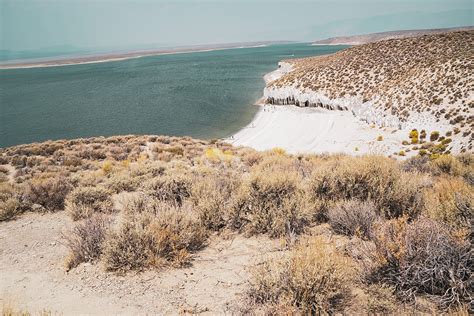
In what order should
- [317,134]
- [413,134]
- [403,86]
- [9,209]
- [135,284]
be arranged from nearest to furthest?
1. [135,284]
2. [9,209]
3. [413,134]
4. [317,134]
5. [403,86]

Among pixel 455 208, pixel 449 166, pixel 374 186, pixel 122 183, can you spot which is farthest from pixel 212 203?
pixel 449 166

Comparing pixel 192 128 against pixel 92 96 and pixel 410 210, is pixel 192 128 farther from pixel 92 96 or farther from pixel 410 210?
→ pixel 92 96

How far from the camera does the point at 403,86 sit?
3341 centimetres

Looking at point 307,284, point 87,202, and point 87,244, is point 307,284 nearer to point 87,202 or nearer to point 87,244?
point 87,244

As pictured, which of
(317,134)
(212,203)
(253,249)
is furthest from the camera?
(317,134)

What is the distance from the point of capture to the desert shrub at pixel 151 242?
4289 mm

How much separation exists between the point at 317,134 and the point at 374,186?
26.6 metres

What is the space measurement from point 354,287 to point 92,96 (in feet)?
244

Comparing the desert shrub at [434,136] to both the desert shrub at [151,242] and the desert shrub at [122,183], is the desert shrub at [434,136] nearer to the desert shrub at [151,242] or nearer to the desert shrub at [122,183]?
the desert shrub at [122,183]

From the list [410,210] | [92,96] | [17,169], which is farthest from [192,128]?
[92,96]

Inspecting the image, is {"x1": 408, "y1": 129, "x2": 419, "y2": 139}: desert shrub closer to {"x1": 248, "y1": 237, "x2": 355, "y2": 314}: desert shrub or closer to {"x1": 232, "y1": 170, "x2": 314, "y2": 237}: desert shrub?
{"x1": 232, "y1": 170, "x2": 314, "y2": 237}: desert shrub

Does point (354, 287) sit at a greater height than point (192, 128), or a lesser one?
greater

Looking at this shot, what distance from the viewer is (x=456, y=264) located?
3.11 m

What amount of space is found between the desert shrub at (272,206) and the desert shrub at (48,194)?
5500 millimetres
